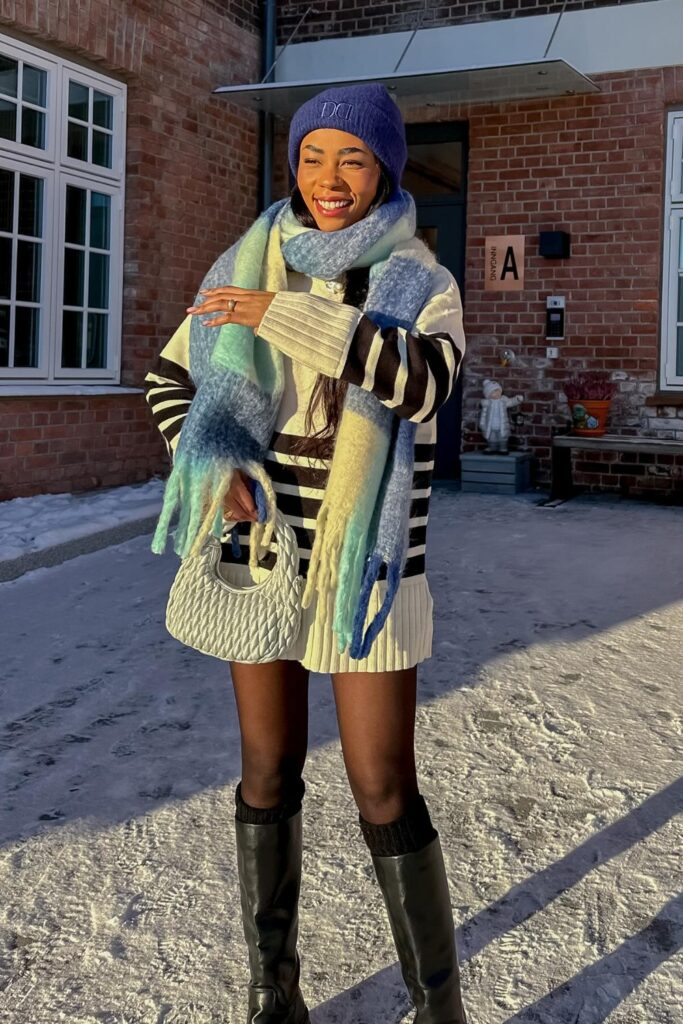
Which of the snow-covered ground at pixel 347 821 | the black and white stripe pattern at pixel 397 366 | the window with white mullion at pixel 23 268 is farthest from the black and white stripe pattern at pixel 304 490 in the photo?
the window with white mullion at pixel 23 268

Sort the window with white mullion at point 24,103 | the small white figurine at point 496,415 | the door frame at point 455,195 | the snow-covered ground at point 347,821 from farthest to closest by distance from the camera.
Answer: the door frame at point 455,195 → the small white figurine at point 496,415 → the window with white mullion at point 24,103 → the snow-covered ground at point 347,821

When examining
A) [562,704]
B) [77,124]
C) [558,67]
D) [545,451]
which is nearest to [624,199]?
A: [558,67]

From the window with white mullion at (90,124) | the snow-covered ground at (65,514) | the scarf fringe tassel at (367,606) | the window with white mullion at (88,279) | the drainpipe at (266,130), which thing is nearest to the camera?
the scarf fringe tassel at (367,606)

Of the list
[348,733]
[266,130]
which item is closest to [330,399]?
[348,733]

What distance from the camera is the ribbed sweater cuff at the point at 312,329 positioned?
1673 mm

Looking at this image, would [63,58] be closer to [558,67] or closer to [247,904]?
[558,67]

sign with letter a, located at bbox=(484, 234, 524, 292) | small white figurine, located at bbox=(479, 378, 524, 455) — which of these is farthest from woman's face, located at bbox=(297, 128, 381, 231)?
sign with letter a, located at bbox=(484, 234, 524, 292)

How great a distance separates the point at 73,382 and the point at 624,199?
466cm

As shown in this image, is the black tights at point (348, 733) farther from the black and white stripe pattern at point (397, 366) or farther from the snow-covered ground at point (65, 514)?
the snow-covered ground at point (65, 514)

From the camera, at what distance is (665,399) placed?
8.99 m

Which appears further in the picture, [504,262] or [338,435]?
[504,262]

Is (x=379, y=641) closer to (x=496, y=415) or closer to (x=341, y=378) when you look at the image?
(x=341, y=378)

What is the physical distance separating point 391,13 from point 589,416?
4069 mm

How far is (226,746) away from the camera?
3439 millimetres
